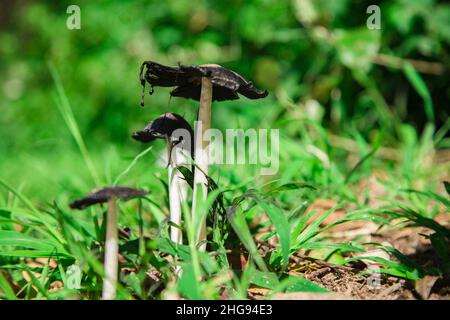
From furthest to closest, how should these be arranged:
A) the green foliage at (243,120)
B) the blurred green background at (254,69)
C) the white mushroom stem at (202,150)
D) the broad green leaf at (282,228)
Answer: the blurred green background at (254,69), the green foliage at (243,120), the white mushroom stem at (202,150), the broad green leaf at (282,228)

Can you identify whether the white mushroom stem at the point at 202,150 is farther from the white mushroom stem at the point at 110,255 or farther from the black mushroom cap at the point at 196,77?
the white mushroom stem at the point at 110,255

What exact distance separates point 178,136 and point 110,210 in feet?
1.32

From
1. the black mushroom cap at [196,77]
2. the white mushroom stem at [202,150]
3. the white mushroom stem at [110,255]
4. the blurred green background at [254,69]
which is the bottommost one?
the white mushroom stem at [110,255]

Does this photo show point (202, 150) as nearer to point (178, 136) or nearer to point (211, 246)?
point (178, 136)

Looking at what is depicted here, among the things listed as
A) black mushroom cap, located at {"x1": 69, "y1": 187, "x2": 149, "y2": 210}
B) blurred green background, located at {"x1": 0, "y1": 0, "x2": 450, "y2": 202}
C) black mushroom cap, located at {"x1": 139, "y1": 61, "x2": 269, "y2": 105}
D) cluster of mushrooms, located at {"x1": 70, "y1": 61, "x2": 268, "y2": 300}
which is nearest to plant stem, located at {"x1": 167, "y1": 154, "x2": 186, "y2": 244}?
cluster of mushrooms, located at {"x1": 70, "y1": 61, "x2": 268, "y2": 300}

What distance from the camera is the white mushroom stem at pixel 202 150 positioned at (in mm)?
1335

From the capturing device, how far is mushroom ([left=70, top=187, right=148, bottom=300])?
3.58 feet

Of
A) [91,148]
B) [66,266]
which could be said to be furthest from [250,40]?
[66,266]

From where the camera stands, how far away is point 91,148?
4.37 m

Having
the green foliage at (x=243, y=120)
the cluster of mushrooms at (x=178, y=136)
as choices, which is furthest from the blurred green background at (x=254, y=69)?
the cluster of mushrooms at (x=178, y=136)

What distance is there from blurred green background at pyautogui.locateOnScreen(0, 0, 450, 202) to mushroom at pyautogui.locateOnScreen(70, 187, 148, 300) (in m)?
1.54

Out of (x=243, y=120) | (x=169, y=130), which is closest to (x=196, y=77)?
(x=169, y=130)

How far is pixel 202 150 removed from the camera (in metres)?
1.39
